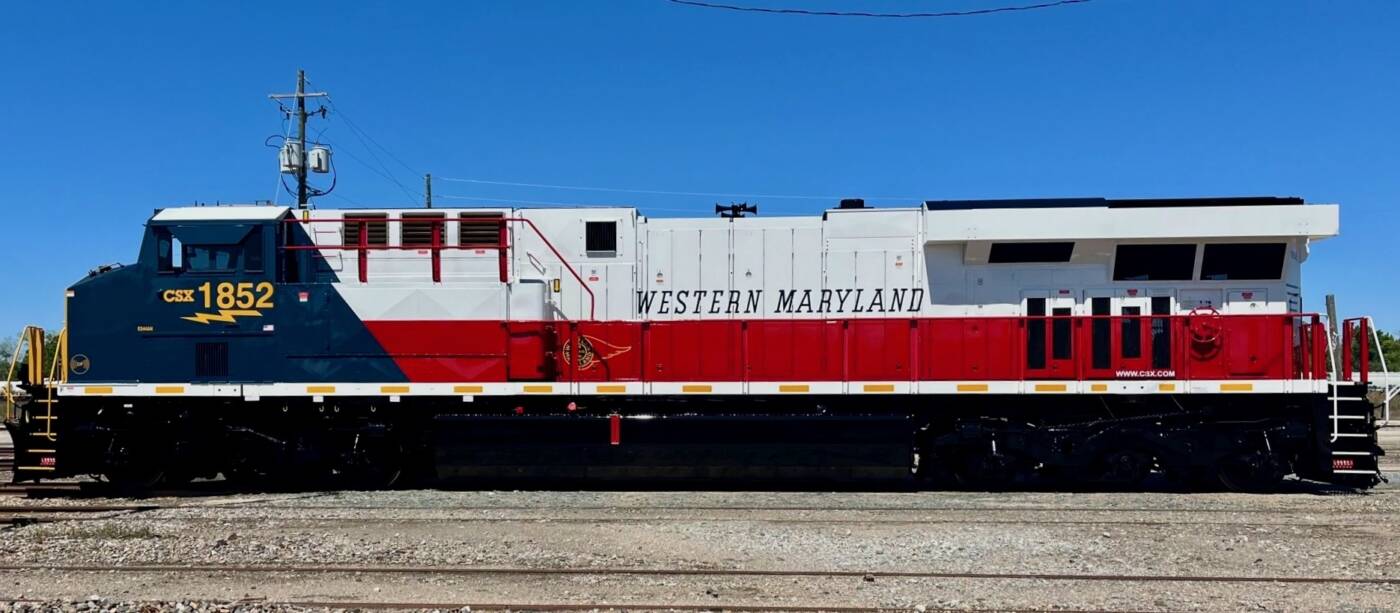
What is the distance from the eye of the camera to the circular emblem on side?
11000 mm

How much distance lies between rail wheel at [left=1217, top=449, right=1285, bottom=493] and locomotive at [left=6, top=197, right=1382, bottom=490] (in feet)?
0.10

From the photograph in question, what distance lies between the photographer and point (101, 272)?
11180 mm

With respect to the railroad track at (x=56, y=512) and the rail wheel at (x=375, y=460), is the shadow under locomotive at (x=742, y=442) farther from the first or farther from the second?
the railroad track at (x=56, y=512)

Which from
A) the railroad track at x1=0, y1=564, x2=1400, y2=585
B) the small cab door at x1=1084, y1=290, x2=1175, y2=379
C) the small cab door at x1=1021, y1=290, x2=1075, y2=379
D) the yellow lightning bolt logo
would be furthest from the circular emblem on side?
the small cab door at x1=1084, y1=290, x2=1175, y2=379

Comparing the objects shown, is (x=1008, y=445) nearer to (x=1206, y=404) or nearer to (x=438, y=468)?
(x=1206, y=404)

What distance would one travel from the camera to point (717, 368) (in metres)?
11.2

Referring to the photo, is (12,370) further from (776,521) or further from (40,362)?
(776,521)

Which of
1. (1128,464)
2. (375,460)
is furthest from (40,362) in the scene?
(1128,464)

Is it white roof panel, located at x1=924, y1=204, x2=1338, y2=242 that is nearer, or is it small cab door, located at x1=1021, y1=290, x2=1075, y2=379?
white roof panel, located at x1=924, y1=204, x2=1338, y2=242

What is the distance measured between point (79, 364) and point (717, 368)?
759cm

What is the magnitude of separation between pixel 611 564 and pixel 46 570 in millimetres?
4297

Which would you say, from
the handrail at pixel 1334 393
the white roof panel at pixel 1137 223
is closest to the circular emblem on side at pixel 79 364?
the white roof panel at pixel 1137 223

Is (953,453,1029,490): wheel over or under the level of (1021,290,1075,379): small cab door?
under

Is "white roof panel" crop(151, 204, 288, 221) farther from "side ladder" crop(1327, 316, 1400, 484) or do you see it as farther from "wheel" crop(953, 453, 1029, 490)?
"side ladder" crop(1327, 316, 1400, 484)
